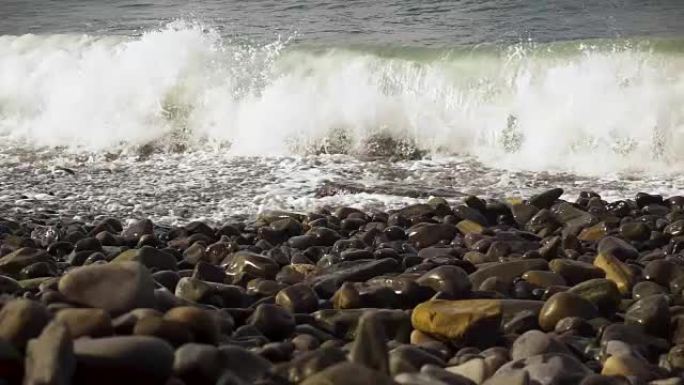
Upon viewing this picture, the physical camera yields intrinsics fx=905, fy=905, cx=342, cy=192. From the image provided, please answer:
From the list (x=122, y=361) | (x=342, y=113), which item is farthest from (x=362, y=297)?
(x=342, y=113)

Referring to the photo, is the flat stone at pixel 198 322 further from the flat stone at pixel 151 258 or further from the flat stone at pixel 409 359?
the flat stone at pixel 151 258

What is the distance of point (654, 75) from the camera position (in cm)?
1096

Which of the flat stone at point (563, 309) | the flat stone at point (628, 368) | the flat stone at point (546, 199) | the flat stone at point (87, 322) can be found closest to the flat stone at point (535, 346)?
the flat stone at point (628, 368)

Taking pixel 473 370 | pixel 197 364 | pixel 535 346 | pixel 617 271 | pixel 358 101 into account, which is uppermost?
pixel 197 364

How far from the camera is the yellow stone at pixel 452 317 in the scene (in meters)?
4.13

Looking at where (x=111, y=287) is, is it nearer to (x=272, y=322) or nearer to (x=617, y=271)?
(x=272, y=322)

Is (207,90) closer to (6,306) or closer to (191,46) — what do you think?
(191,46)

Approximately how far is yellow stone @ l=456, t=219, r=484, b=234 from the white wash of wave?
3305mm

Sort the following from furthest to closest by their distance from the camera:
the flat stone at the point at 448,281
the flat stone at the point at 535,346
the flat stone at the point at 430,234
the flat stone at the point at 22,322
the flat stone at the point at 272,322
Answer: the flat stone at the point at 430,234 → the flat stone at the point at 448,281 → the flat stone at the point at 272,322 → the flat stone at the point at 535,346 → the flat stone at the point at 22,322

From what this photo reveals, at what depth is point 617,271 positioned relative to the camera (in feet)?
17.2

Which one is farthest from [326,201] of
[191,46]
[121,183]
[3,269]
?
[191,46]

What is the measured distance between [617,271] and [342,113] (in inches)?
261

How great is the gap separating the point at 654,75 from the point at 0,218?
7613mm

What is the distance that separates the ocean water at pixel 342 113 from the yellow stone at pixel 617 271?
3000 millimetres
